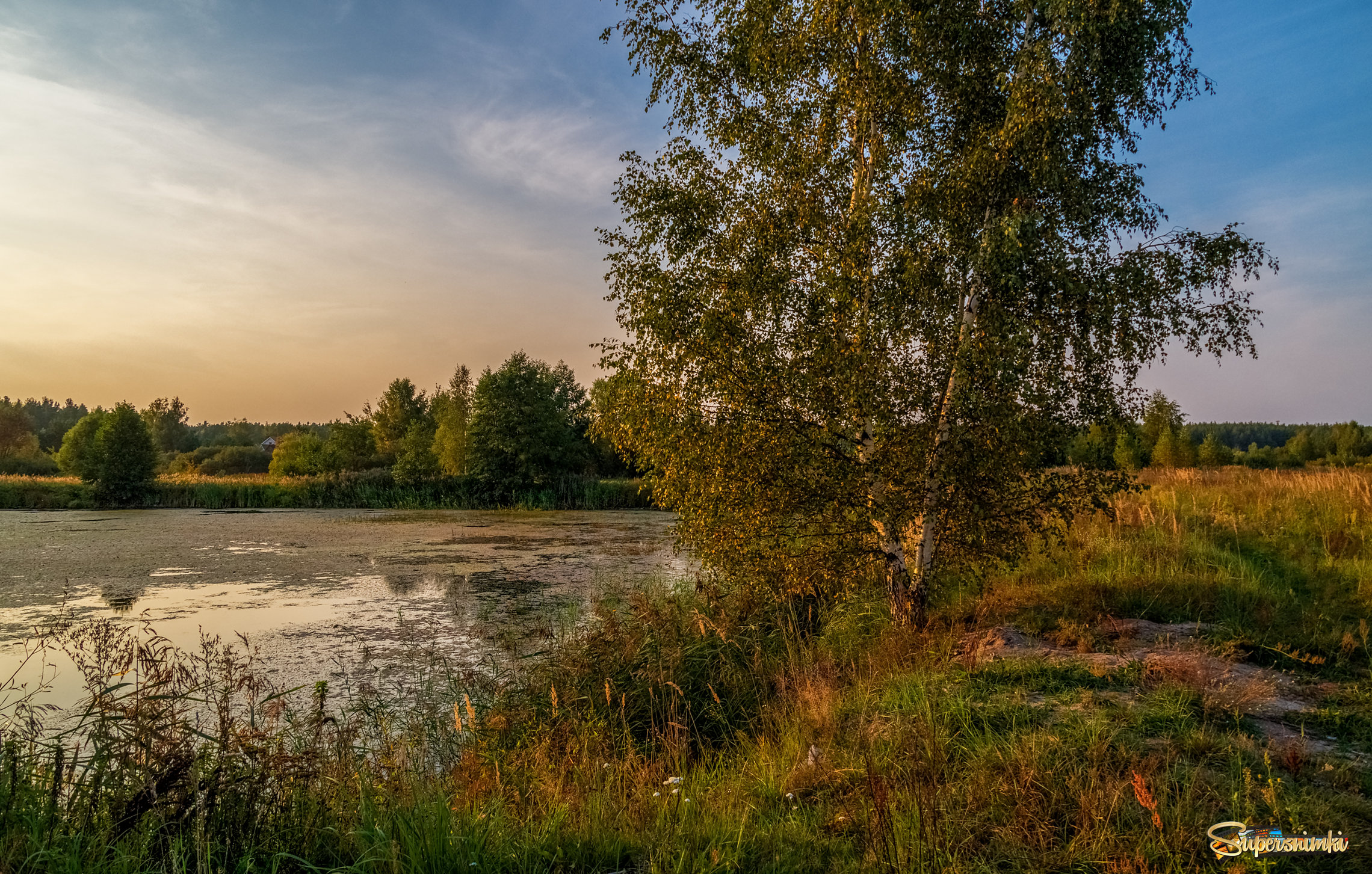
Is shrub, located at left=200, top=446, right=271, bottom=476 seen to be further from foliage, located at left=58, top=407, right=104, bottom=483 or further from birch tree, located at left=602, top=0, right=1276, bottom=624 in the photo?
birch tree, located at left=602, top=0, right=1276, bottom=624

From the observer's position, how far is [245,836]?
3.06 m

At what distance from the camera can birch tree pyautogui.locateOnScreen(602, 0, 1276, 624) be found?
595 cm

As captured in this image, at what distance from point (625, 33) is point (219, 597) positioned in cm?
1008

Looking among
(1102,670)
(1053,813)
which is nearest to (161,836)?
(1053,813)

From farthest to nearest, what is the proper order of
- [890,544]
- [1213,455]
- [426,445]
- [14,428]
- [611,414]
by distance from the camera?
[14,428] → [426,445] → [1213,455] → [611,414] → [890,544]

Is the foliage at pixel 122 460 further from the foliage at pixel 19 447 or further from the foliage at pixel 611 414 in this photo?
the foliage at pixel 611 414

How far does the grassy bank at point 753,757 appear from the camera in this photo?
2904mm

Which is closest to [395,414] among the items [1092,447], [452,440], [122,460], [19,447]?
[452,440]

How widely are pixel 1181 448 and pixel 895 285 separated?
35.1 metres

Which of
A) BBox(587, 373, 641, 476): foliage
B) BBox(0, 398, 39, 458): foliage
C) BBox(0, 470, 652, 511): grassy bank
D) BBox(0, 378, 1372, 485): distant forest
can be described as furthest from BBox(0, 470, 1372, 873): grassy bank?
BBox(0, 398, 39, 458): foliage

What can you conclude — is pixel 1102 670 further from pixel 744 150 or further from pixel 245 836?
pixel 744 150

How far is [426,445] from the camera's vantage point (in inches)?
1788

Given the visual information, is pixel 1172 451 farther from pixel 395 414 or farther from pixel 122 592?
pixel 395 414

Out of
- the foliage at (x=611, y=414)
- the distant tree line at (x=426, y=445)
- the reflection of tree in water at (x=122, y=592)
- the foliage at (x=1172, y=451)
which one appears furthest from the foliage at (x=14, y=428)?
the foliage at (x=1172, y=451)
